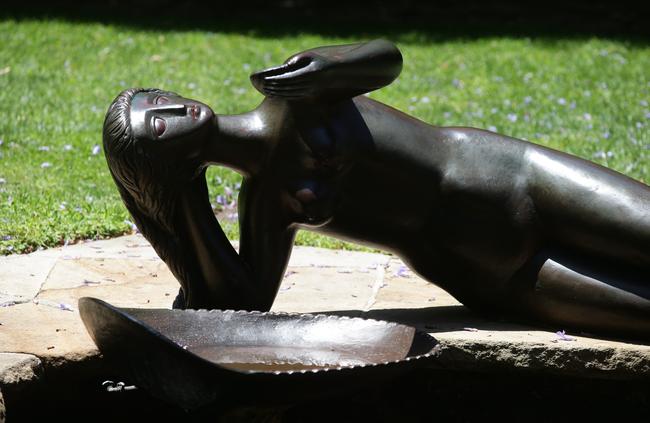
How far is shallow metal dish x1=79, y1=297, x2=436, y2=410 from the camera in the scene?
257 centimetres

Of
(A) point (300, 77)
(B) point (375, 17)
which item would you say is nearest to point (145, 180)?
(A) point (300, 77)

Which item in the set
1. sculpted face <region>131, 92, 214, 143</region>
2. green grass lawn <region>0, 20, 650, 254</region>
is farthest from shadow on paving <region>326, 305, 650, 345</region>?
green grass lawn <region>0, 20, 650, 254</region>

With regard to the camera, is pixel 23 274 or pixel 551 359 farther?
pixel 23 274

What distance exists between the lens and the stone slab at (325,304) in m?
3.35

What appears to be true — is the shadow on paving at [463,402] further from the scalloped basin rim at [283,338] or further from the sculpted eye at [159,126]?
the sculpted eye at [159,126]

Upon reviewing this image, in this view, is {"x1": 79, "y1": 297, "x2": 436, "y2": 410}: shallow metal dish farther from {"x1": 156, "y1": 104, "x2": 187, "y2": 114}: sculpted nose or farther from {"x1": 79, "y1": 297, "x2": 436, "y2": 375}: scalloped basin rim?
{"x1": 156, "y1": 104, "x2": 187, "y2": 114}: sculpted nose

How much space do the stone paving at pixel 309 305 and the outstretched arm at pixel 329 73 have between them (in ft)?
2.60

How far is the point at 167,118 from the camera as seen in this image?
3.32 metres

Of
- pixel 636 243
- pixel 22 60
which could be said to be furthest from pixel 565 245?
pixel 22 60

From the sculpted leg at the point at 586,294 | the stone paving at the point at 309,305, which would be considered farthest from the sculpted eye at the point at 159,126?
the sculpted leg at the point at 586,294

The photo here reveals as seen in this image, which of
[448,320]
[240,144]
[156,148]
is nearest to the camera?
[156,148]

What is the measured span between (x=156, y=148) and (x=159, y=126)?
68 mm

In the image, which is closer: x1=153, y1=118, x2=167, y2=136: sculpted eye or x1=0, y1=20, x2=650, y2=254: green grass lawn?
x1=153, y1=118, x2=167, y2=136: sculpted eye

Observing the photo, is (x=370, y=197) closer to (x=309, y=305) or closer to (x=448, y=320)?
(x=448, y=320)
